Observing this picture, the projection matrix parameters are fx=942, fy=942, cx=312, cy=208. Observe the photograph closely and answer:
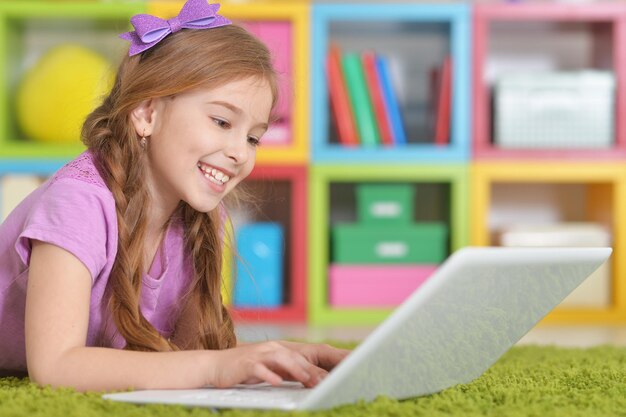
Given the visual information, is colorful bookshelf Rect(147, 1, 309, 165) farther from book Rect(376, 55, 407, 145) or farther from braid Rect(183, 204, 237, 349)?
braid Rect(183, 204, 237, 349)

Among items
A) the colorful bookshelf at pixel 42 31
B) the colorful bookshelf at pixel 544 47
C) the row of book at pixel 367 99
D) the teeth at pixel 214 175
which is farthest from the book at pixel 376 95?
the teeth at pixel 214 175

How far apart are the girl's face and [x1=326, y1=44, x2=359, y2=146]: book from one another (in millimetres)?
1499

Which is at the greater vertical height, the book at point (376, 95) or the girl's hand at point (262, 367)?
the book at point (376, 95)

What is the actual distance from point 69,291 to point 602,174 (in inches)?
77.3

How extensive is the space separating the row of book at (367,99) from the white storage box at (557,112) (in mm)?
175

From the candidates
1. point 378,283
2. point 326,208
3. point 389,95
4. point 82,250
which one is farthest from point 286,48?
point 82,250

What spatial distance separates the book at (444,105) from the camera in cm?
268

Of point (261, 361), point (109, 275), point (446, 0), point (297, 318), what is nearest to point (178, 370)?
point (261, 361)

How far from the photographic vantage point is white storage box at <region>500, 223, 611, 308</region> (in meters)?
2.63

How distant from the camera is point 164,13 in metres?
2.62

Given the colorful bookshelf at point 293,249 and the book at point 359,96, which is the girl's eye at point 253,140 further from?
the book at point 359,96

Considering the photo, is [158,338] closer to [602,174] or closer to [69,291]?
[69,291]

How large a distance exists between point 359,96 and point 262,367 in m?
1.84

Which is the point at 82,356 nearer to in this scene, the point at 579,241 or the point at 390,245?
the point at 390,245
